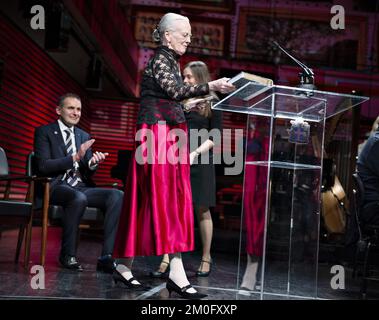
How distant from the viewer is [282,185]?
2820 mm

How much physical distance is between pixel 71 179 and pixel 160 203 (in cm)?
142

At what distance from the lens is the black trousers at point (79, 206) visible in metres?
3.80

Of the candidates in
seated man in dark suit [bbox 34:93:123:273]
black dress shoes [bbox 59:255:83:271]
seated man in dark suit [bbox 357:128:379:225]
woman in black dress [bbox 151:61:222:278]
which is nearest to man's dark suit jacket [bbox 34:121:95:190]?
seated man in dark suit [bbox 34:93:123:273]

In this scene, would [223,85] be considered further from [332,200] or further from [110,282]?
[332,200]

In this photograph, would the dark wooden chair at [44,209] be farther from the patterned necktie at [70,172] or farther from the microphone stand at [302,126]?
the microphone stand at [302,126]

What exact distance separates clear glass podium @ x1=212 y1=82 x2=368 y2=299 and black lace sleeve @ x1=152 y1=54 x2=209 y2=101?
0.15 m

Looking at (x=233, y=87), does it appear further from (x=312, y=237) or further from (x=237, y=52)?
(x=237, y=52)

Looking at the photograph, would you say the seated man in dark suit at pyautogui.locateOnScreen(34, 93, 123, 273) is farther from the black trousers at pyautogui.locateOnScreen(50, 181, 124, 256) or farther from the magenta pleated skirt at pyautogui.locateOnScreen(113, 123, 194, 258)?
the magenta pleated skirt at pyautogui.locateOnScreen(113, 123, 194, 258)

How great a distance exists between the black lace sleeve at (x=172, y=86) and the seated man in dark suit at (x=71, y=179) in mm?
1055

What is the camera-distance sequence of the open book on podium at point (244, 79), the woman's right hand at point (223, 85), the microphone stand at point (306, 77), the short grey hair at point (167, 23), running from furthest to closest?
1. the short grey hair at point (167, 23)
2. the microphone stand at point (306, 77)
3. the woman's right hand at point (223, 85)
4. the open book on podium at point (244, 79)

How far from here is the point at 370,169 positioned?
363cm

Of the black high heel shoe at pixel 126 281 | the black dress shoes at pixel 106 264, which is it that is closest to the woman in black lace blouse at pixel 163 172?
the black high heel shoe at pixel 126 281

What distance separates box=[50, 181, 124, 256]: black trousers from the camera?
380 centimetres
